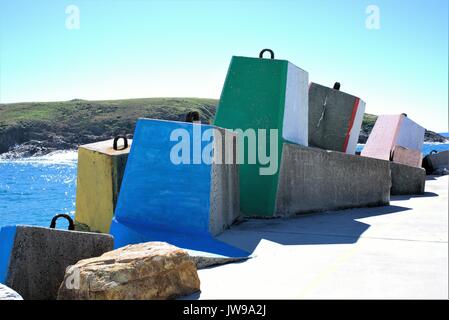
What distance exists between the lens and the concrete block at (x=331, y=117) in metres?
11.7

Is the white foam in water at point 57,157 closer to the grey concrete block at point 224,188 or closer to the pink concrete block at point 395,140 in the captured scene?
the pink concrete block at point 395,140

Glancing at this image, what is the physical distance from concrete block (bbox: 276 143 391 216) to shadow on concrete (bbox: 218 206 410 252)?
227 mm

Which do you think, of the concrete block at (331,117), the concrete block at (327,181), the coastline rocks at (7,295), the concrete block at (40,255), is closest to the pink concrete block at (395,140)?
the concrete block at (331,117)

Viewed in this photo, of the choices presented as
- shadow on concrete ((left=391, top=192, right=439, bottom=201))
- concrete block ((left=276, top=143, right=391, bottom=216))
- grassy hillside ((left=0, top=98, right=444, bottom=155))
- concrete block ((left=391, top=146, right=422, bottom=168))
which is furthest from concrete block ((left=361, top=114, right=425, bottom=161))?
grassy hillside ((left=0, top=98, right=444, bottom=155))

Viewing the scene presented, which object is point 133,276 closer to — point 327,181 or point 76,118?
point 327,181

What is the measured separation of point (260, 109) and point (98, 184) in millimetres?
2858

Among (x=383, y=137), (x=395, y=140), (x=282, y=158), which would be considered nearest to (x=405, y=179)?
(x=395, y=140)

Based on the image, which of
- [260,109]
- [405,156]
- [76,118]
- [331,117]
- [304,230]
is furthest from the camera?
[76,118]

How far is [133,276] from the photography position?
3.88 m

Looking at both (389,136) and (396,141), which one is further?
(389,136)

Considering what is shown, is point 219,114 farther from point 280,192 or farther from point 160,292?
point 160,292

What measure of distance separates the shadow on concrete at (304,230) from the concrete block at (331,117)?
3.59 m
